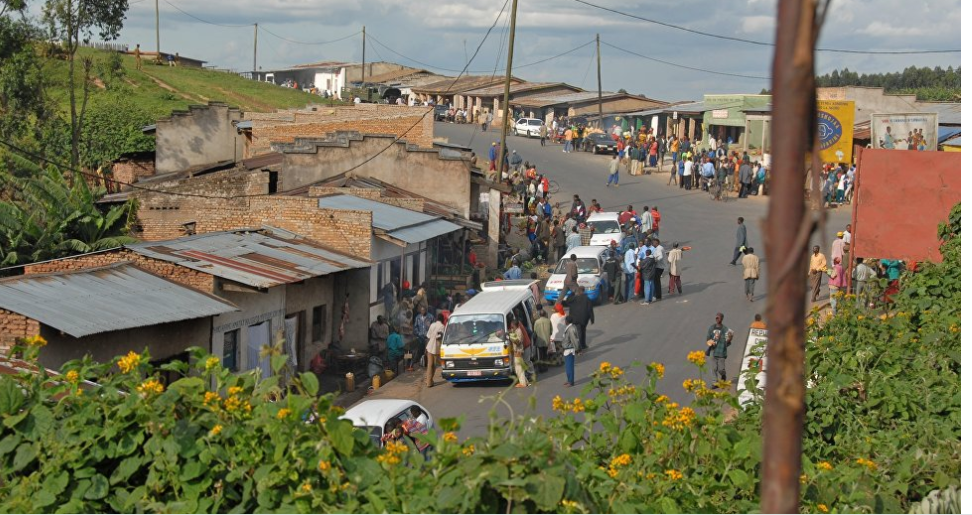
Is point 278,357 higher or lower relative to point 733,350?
higher

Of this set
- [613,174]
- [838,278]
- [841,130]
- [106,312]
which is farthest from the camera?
[613,174]

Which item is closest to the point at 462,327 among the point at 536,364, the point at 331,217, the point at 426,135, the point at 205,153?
the point at 536,364

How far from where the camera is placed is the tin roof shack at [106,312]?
14.0 metres

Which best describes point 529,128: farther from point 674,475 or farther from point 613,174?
point 674,475

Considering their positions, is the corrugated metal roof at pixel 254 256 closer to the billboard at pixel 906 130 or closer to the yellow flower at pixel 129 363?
the yellow flower at pixel 129 363

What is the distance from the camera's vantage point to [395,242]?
78.5 ft

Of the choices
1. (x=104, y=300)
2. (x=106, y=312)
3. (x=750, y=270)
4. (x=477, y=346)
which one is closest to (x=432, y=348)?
(x=477, y=346)

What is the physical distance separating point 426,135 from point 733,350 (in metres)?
21.2

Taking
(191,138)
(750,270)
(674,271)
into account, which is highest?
(191,138)

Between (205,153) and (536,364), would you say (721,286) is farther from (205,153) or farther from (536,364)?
(205,153)

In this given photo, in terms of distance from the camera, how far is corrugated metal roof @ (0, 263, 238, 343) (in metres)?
14.2

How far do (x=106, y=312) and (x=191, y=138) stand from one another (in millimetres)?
27087

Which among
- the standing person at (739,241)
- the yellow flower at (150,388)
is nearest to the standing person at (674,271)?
the standing person at (739,241)

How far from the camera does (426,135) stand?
4031 centimetres
